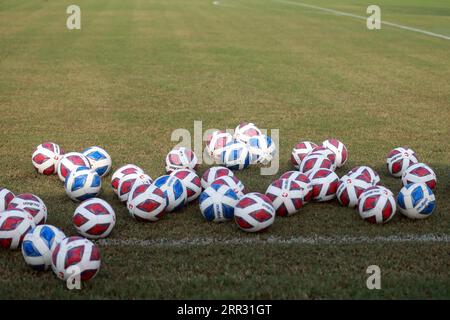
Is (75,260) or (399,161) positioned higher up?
(399,161)

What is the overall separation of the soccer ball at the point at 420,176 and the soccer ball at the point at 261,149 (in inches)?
78.6

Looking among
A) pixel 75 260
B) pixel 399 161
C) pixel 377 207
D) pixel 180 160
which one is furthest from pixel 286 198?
pixel 75 260

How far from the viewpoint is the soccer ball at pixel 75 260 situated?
5328mm

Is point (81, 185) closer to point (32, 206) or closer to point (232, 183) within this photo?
point (32, 206)

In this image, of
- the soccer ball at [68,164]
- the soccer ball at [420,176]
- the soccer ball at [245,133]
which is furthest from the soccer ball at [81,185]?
the soccer ball at [420,176]

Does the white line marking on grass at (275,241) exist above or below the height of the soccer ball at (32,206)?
below

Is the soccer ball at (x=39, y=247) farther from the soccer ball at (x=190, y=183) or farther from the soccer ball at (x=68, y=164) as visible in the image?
the soccer ball at (x=68, y=164)

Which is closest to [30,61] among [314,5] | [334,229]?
[334,229]

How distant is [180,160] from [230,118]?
3.60 metres

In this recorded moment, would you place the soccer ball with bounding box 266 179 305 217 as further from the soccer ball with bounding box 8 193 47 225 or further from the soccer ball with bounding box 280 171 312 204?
the soccer ball with bounding box 8 193 47 225

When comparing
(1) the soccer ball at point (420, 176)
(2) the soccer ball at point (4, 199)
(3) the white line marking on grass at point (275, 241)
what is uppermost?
(1) the soccer ball at point (420, 176)

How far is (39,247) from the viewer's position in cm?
559
